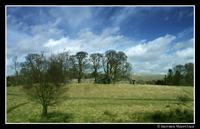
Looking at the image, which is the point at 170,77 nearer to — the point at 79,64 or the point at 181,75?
the point at 181,75

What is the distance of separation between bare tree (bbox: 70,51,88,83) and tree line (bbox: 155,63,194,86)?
101 ft

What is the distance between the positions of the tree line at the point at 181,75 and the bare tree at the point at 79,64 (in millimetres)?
30885

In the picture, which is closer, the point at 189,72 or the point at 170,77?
the point at 189,72

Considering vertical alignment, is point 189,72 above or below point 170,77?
above

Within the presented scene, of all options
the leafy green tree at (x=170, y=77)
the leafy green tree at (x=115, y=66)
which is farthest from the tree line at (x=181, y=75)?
the leafy green tree at (x=115, y=66)

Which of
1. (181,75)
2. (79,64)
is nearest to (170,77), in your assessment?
(181,75)

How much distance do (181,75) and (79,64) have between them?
38.5 metres

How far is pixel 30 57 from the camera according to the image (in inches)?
1225

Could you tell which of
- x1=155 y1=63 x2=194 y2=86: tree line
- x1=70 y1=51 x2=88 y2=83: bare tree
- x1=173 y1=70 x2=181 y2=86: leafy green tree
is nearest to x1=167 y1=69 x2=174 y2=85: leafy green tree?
x1=155 y1=63 x2=194 y2=86: tree line

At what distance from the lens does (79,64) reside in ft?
112

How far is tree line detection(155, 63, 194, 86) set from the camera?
3720 centimetres

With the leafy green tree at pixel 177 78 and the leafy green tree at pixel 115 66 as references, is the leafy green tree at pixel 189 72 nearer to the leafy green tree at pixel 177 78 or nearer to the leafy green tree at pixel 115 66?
the leafy green tree at pixel 177 78

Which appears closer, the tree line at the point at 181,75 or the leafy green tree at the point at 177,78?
the tree line at the point at 181,75

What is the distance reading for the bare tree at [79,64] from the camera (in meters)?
33.6
